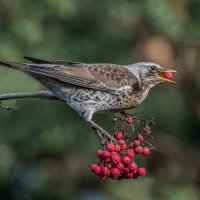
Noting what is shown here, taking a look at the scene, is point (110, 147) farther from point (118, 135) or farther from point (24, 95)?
point (24, 95)

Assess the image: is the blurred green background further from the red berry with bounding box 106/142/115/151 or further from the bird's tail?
the red berry with bounding box 106/142/115/151

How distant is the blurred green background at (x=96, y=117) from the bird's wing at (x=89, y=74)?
177cm

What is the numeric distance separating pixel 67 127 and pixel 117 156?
166 inches

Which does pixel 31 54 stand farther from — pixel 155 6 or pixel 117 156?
pixel 117 156

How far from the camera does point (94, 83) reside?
6.77 metres

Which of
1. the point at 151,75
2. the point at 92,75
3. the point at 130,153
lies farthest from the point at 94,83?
the point at 130,153

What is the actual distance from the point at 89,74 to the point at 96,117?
A: 291 cm

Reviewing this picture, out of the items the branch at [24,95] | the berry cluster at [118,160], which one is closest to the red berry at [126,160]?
the berry cluster at [118,160]

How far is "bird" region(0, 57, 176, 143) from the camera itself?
21.3 ft

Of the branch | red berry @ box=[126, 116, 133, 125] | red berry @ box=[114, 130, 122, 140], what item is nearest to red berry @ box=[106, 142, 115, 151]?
red berry @ box=[114, 130, 122, 140]

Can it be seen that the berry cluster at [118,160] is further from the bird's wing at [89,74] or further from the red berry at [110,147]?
the bird's wing at [89,74]

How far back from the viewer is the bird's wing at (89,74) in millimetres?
6582

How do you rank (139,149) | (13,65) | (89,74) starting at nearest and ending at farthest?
(139,149)
(13,65)
(89,74)

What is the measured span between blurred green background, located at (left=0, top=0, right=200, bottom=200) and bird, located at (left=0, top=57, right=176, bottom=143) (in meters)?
1.77
